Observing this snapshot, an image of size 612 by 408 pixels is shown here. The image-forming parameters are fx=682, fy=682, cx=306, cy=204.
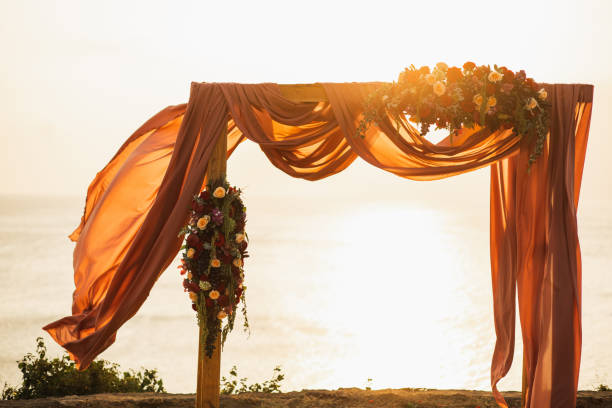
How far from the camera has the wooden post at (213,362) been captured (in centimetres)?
471

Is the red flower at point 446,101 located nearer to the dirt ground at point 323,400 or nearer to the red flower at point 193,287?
the red flower at point 193,287

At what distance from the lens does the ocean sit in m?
9.73

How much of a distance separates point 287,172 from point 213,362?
1.42 meters

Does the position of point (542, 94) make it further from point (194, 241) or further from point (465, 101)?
point (194, 241)

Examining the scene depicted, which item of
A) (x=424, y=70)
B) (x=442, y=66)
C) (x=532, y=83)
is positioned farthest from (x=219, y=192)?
(x=532, y=83)

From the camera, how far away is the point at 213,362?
15.5 ft

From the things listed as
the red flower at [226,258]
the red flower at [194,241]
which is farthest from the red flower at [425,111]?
the red flower at [194,241]

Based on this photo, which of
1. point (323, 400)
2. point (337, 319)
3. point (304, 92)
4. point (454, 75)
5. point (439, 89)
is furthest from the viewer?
point (337, 319)

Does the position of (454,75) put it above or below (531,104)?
above

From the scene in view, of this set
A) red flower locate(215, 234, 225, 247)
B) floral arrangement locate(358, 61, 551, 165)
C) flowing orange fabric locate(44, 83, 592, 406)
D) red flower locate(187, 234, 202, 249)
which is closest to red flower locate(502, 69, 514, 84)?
floral arrangement locate(358, 61, 551, 165)

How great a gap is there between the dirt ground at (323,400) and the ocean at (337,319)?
8.36ft

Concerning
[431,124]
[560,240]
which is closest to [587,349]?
[560,240]

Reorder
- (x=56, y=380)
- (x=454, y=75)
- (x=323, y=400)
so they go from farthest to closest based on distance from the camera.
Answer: (x=56, y=380)
(x=323, y=400)
(x=454, y=75)

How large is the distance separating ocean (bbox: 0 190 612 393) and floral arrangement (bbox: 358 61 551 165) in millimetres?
4302
